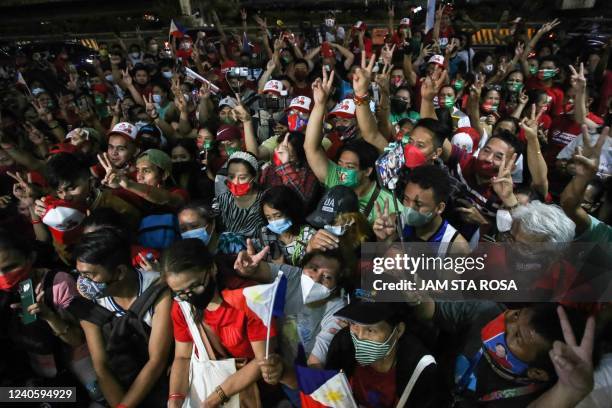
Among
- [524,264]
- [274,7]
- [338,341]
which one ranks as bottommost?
[338,341]

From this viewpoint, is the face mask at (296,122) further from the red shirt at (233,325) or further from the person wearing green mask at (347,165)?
the red shirt at (233,325)

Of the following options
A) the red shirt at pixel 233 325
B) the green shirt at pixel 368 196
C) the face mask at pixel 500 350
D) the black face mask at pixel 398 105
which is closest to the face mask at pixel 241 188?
the green shirt at pixel 368 196

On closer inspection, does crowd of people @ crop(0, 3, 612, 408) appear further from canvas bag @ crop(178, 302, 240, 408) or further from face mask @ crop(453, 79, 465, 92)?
face mask @ crop(453, 79, 465, 92)

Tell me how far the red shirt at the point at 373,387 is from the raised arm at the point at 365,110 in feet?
5.53

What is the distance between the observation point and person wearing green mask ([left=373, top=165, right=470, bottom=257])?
7.35 ft

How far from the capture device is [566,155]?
3590 millimetres

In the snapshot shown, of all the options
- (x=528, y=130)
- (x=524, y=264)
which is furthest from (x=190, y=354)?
(x=528, y=130)

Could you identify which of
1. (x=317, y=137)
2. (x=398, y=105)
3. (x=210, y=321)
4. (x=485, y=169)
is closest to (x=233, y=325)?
(x=210, y=321)

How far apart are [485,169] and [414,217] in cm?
111

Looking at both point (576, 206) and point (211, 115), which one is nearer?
point (576, 206)

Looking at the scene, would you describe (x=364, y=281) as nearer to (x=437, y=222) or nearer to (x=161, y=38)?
(x=437, y=222)

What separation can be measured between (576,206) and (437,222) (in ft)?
2.79

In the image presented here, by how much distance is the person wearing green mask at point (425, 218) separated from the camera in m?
2.24

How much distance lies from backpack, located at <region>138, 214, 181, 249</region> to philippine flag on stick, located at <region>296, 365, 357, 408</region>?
140cm
